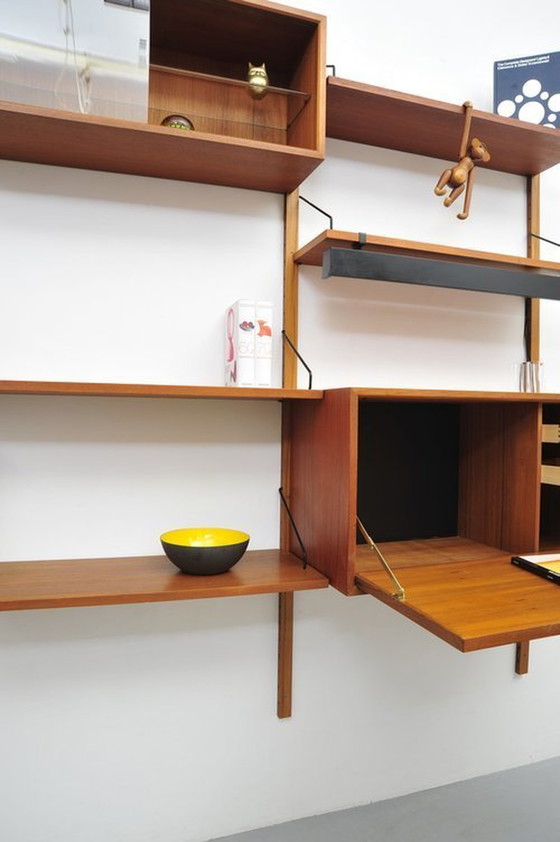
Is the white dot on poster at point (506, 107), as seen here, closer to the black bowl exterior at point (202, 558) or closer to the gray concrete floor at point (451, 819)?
the black bowl exterior at point (202, 558)

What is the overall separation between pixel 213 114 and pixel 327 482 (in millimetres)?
925

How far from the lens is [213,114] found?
1.36 meters

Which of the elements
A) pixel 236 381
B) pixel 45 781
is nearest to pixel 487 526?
pixel 236 381

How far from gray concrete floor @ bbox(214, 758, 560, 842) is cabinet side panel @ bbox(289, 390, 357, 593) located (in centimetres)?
75

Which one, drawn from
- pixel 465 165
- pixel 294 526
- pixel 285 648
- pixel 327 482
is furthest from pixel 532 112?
pixel 285 648

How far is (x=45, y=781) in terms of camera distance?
1308mm

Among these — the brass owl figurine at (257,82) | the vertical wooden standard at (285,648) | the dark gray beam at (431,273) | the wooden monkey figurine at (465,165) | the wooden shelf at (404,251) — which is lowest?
the vertical wooden standard at (285,648)

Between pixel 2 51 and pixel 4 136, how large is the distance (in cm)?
15

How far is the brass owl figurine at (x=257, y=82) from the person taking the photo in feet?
4.13

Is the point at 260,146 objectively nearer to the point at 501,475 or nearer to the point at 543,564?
the point at 501,475

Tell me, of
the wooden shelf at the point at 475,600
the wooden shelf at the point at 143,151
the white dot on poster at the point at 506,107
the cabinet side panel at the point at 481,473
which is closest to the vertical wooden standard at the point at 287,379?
the wooden shelf at the point at 143,151

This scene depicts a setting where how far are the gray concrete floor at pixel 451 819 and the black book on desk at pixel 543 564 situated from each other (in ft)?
2.46

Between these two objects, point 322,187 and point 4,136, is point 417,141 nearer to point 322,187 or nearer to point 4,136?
point 322,187

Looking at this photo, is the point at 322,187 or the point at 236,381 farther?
the point at 322,187
